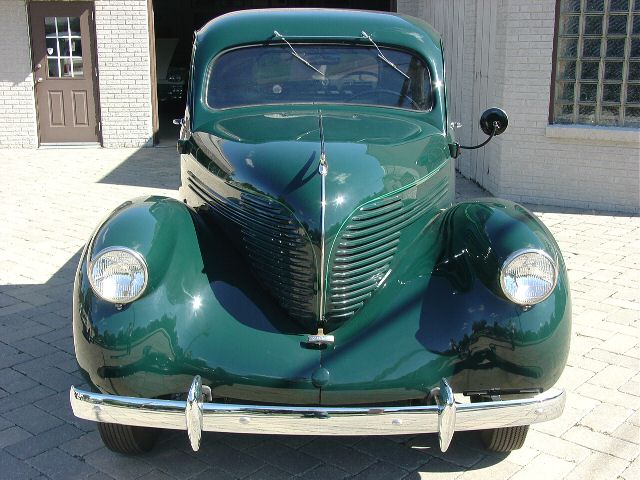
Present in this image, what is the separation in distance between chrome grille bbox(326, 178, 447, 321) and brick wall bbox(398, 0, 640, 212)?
517 cm

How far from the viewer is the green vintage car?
2.95 m

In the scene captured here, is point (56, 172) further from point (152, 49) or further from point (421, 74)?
point (421, 74)

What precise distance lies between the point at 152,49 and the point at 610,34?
755cm

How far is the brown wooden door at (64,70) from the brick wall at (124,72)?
189 millimetres

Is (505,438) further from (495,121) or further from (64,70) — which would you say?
(64,70)

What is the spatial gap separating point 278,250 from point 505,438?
1358mm

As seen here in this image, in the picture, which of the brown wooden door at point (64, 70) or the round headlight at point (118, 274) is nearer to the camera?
the round headlight at point (118, 274)

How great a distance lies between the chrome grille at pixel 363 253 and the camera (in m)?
3.23

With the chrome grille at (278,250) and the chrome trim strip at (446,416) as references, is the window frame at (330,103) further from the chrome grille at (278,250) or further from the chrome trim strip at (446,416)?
the chrome trim strip at (446,416)

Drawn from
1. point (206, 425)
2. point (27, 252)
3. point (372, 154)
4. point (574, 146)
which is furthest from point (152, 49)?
point (206, 425)

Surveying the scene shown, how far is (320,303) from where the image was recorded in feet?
10.4

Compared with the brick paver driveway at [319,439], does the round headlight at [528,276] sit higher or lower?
higher

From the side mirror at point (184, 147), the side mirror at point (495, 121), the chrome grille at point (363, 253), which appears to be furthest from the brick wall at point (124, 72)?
the chrome grille at point (363, 253)

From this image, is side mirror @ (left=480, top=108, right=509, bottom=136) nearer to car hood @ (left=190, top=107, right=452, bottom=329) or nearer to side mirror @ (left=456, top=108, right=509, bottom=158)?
side mirror @ (left=456, top=108, right=509, bottom=158)
